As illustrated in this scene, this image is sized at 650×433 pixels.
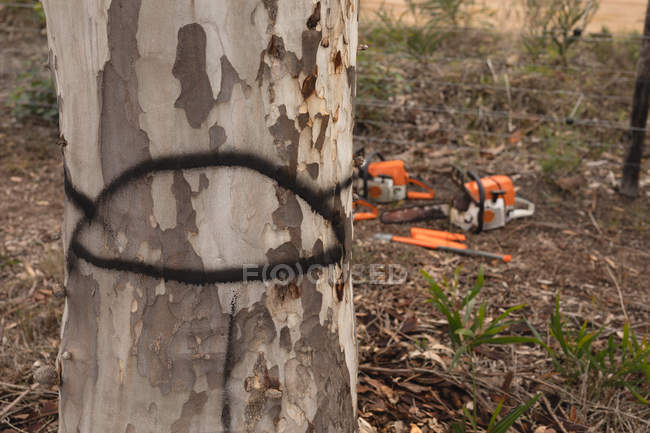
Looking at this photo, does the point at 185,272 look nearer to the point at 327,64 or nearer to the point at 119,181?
the point at 119,181

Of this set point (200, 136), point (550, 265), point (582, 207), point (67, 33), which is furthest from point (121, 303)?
point (582, 207)

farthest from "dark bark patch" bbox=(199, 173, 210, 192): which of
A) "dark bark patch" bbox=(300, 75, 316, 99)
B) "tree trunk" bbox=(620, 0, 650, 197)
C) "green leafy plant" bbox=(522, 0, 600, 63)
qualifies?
"green leafy plant" bbox=(522, 0, 600, 63)

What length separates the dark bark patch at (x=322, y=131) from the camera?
1213 millimetres

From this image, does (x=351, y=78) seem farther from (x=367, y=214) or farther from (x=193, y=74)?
(x=367, y=214)

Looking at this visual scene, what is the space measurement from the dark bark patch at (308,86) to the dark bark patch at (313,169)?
0.44 feet

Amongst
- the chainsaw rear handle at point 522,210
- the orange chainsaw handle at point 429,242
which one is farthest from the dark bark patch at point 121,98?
the chainsaw rear handle at point 522,210

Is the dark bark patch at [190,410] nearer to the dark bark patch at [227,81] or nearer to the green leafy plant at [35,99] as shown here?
the dark bark patch at [227,81]

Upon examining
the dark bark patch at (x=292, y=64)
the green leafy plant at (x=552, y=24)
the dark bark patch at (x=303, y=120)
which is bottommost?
the dark bark patch at (x=303, y=120)

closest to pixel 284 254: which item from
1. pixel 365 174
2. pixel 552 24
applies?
pixel 365 174

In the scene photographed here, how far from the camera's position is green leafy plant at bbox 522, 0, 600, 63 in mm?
5770

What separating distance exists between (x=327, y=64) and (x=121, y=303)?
2.05ft

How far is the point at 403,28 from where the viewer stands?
6.45 meters

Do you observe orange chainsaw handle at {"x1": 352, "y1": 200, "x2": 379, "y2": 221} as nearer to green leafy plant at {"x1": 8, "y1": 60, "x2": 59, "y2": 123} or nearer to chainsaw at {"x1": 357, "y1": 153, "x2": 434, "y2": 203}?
chainsaw at {"x1": 357, "y1": 153, "x2": 434, "y2": 203}

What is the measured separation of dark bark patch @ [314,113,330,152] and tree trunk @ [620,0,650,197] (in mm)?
3654
